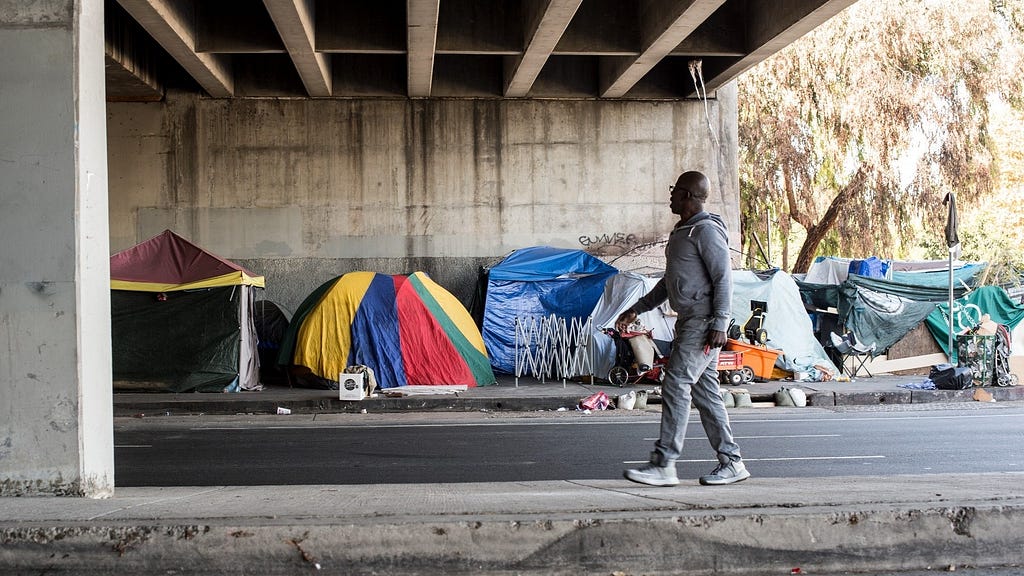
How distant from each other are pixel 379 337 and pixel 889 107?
50.3ft

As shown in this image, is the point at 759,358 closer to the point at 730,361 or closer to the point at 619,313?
the point at 730,361

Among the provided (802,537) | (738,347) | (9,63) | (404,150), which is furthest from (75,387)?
(404,150)

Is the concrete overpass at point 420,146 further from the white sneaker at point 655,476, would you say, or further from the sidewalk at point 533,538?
the sidewalk at point 533,538

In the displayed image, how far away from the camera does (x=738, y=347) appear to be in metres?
17.0

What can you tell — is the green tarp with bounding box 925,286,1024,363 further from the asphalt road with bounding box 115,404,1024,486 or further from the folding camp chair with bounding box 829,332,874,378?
the asphalt road with bounding box 115,404,1024,486

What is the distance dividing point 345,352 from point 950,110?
17.4 meters

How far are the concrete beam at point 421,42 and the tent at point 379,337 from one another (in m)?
4.41

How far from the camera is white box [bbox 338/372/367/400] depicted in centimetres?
1469

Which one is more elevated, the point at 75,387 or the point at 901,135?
the point at 901,135

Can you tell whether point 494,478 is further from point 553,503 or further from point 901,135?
point 901,135

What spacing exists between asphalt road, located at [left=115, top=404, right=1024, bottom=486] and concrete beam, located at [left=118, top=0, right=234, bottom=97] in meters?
6.57

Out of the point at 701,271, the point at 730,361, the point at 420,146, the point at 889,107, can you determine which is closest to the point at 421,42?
the point at 420,146

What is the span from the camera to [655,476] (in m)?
5.93

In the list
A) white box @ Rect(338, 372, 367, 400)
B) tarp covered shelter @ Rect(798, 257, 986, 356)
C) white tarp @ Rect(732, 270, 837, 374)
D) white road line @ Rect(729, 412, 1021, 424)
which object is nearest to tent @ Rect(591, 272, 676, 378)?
white tarp @ Rect(732, 270, 837, 374)
